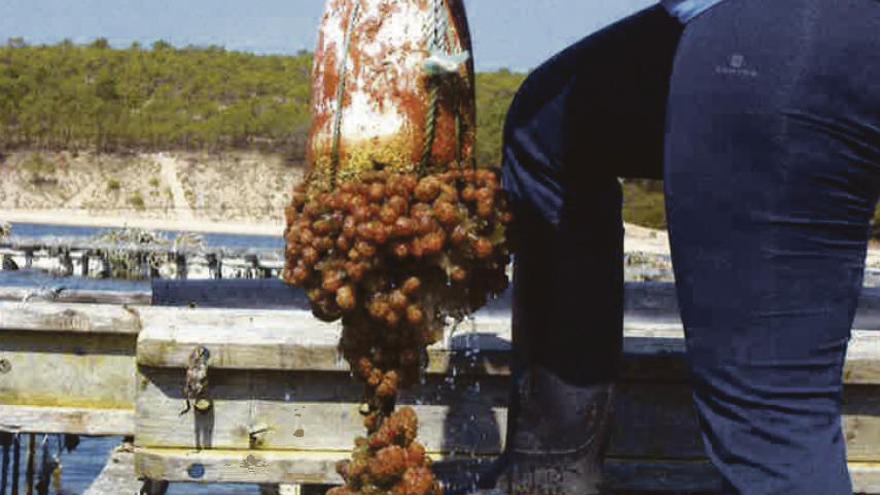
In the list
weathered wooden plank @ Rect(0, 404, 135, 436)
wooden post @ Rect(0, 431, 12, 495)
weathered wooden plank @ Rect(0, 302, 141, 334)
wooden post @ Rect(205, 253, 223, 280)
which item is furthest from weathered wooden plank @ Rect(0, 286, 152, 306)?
wooden post @ Rect(205, 253, 223, 280)

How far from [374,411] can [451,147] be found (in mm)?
491

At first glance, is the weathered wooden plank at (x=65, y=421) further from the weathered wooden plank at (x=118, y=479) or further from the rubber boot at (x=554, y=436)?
the rubber boot at (x=554, y=436)

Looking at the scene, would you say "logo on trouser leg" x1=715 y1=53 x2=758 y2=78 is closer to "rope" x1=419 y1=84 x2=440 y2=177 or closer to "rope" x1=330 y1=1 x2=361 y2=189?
"rope" x1=419 y1=84 x2=440 y2=177

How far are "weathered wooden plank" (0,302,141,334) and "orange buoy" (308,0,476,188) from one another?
5.16 ft

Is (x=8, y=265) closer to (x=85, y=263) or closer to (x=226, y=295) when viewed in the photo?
(x=85, y=263)

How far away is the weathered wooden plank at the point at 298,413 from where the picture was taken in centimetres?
335

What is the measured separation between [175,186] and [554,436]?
77177 millimetres

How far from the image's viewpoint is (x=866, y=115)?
224 cm

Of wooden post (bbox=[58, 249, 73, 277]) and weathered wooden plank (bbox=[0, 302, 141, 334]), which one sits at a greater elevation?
weathered wooden plank (bbox=[0, 302, 141, 334])

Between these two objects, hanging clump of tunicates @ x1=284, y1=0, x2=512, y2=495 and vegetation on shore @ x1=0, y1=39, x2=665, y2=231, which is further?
vegetation on shore @ x1=0, y1=39, x2=665, y2=231

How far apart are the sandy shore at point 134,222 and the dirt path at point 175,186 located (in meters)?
1.21

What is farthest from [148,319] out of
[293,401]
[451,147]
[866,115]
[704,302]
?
[866,115]

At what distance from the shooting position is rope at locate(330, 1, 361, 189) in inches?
99.7

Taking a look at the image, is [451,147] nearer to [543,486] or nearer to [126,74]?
[543,486]
